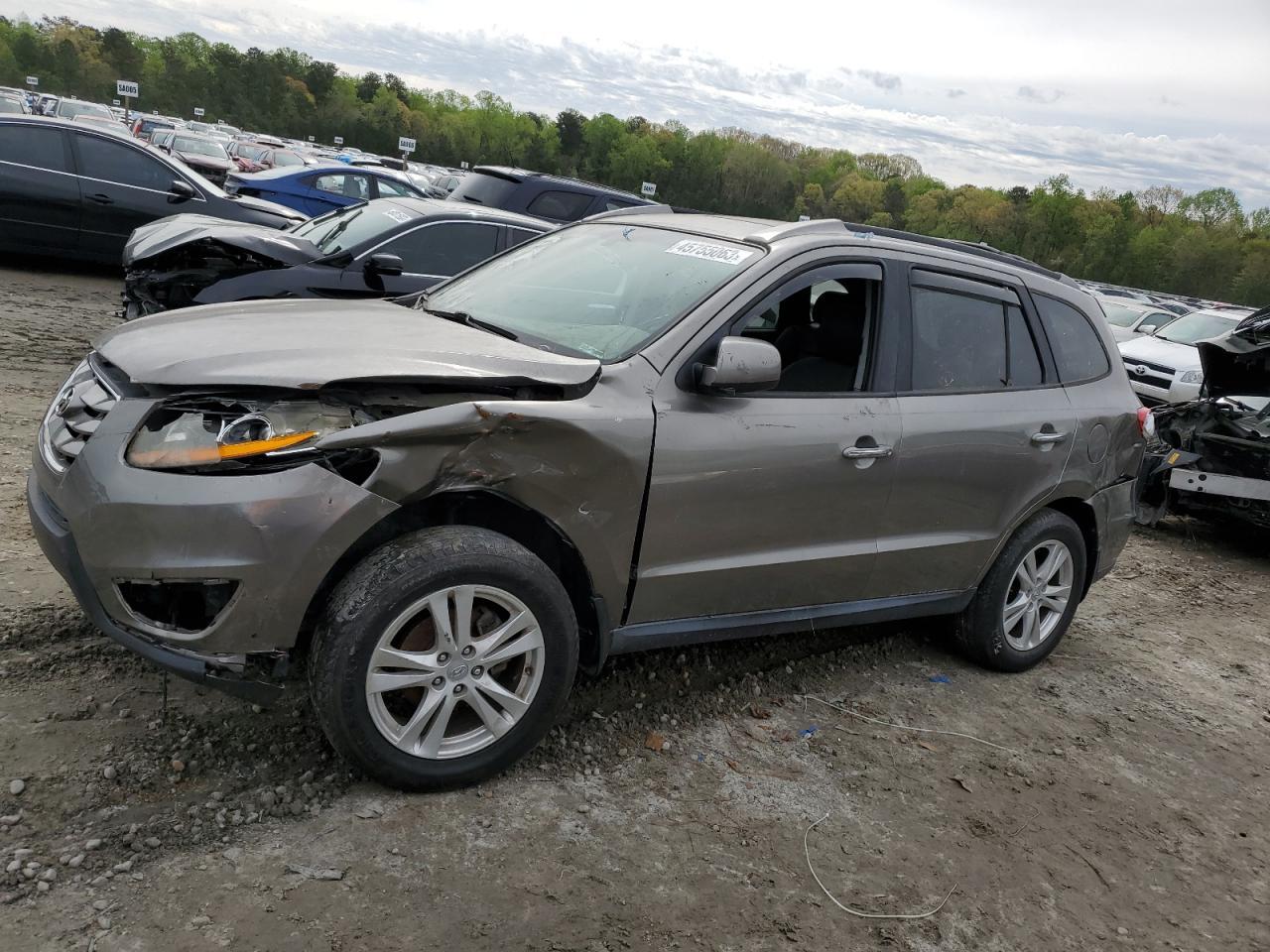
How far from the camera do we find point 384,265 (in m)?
7.30

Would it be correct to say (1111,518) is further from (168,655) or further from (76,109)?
(76,109)

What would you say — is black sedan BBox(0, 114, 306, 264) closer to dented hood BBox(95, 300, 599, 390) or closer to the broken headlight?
dented hood BBox(95, 300, 599, 390)

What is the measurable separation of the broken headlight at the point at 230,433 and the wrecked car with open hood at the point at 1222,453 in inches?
260

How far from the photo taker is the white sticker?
3854 mm

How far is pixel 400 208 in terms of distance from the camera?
8711mm

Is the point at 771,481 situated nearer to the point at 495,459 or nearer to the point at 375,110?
the point at 495,459

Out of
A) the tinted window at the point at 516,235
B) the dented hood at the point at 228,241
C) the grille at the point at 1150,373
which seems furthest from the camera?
the grille at the point at 1150,373

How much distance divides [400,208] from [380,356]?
19.6 ft

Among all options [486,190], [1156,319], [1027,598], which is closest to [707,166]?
[1156,319]

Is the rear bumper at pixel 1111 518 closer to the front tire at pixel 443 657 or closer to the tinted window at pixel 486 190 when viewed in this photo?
the front tire at pixel 443 657

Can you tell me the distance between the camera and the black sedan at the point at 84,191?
34.0ft

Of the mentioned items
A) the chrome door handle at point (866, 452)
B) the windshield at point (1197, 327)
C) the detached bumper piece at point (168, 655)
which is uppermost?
the chrome door handle at point (866, 452)

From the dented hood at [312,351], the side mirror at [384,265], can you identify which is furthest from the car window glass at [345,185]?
the dented hood at [312,351]

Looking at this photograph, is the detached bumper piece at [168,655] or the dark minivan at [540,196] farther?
the dark minivan at [540,196]
